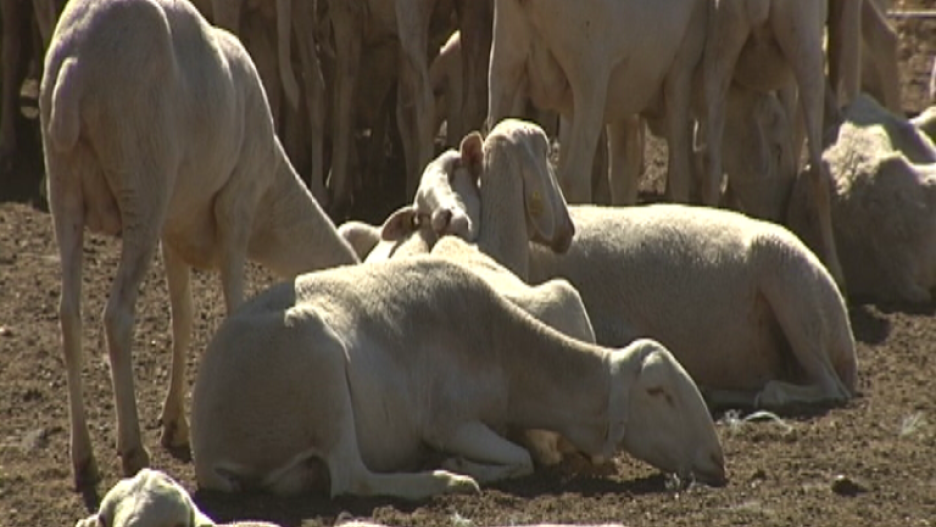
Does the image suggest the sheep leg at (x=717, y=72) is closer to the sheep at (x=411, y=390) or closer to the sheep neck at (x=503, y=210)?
the sheep neck at (x=503, y=210)

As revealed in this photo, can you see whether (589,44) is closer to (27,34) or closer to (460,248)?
(460,248)

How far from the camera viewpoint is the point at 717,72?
1565cm

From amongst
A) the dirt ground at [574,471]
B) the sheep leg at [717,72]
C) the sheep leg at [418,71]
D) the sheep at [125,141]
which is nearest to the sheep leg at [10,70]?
the sheep leg at [418,71]

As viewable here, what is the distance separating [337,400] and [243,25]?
325 inches

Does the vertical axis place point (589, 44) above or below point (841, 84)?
above

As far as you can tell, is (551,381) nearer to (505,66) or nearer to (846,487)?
(846,487)

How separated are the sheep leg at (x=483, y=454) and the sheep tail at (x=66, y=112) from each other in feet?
6.04

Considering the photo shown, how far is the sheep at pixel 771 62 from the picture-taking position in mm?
15562

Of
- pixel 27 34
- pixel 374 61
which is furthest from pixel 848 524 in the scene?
pixel 27 34

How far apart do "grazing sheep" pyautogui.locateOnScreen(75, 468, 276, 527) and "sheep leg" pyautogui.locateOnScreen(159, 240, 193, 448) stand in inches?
161

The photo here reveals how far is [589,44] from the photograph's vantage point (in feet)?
47.9


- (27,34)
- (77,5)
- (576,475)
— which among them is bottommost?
(27,34)

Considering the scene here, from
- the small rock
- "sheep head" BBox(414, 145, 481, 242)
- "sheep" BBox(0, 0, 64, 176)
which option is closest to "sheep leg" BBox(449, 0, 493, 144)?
"sheep" BBox(0, 0, 64, 176)

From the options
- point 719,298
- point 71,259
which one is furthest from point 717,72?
point 71,259
